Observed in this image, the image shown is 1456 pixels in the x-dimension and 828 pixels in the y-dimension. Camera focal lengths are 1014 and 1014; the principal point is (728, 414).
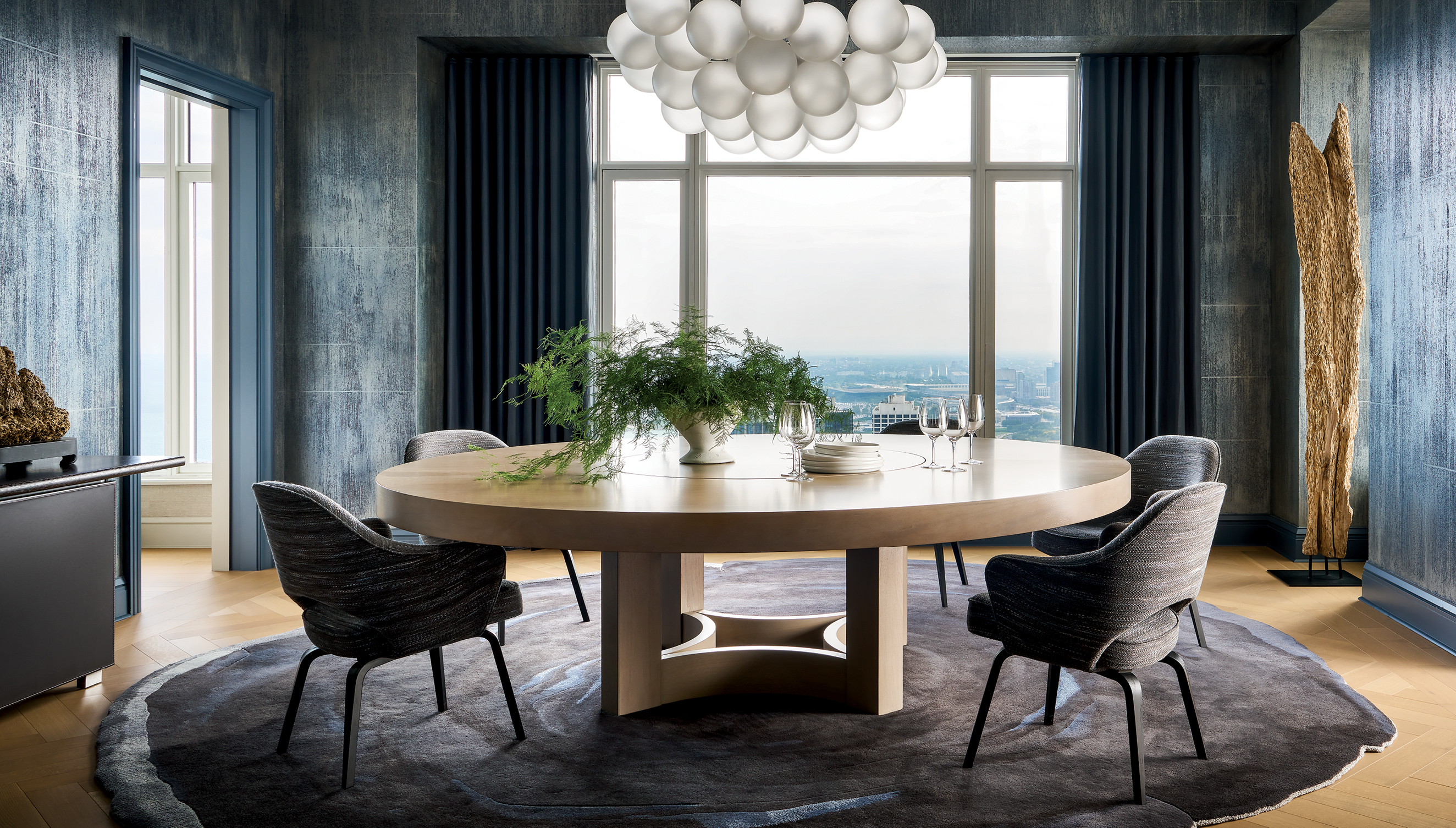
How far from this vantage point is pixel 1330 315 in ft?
14.6

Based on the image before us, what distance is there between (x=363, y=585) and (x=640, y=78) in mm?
1842

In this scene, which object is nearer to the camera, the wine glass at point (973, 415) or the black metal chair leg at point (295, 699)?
the black metal chair leg at point (295, 699)

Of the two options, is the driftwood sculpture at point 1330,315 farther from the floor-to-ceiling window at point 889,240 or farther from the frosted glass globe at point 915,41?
the frosted glass globe at point 915,41

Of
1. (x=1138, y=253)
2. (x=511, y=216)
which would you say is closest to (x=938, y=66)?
(x=1138, y=253)

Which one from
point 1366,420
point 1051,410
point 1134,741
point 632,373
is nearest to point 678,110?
point 632,373

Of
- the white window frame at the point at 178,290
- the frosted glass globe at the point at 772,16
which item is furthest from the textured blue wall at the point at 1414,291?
the white window frame at the point at 178,290

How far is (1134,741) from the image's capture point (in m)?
2.17

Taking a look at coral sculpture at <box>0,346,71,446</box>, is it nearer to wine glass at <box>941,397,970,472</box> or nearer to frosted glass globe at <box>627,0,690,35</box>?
frosted glass globe at <box>627,0,690,35</box>

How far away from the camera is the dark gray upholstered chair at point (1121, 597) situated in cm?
206

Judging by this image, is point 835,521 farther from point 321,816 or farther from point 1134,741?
point 321,816

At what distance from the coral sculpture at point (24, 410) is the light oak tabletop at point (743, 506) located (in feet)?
3.75

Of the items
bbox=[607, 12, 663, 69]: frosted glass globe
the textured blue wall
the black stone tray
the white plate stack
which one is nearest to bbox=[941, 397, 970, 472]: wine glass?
the white plate stack

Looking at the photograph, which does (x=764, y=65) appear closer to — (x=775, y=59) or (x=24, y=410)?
(x=775, y=59)

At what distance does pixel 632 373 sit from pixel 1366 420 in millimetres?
4248
